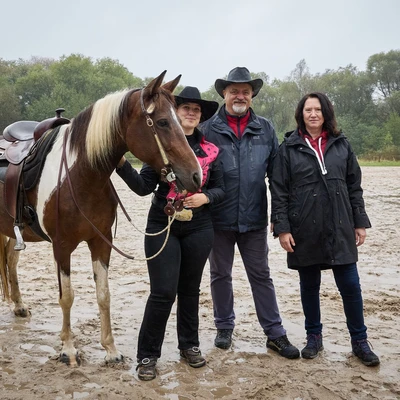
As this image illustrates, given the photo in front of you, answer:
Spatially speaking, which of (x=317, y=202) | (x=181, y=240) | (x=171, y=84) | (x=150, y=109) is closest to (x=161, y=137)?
(x=150, y=109)

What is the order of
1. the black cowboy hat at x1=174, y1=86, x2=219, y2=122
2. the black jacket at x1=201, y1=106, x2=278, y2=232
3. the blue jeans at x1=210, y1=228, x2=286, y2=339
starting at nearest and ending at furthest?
the black cowboy hat at x1=174, y1=86, x2=219, y2=122 → the black jacket at x1=201, y1=106, x2=278, y2=232 → the blue jeans at x1=210, y1=228, x2=286, y2=339

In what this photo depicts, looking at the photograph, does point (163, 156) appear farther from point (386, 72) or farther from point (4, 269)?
point (386, 72)

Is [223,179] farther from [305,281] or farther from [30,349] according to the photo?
[30,349]

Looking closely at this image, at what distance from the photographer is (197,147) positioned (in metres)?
3.55

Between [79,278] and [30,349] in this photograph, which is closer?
[30,349]

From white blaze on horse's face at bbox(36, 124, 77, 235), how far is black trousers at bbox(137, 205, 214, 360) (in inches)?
31.1

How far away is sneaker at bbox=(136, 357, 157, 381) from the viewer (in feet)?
10.9

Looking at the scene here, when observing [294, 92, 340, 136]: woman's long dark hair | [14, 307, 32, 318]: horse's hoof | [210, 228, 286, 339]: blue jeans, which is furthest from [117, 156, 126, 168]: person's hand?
[14, 307, 32, 318]: horse's hoof

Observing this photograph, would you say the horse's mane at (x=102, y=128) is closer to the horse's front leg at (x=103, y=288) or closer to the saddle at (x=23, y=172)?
the saddle at (x=23, y=172)

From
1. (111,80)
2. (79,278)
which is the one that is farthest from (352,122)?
(79,278)

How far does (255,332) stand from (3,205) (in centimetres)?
259

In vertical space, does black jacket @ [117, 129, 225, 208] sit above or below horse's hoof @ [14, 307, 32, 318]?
above

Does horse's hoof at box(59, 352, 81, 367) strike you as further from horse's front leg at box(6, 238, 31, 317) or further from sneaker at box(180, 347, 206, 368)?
horse's front leg at box(6, 238, 31, 317)

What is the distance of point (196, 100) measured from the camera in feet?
11.3
